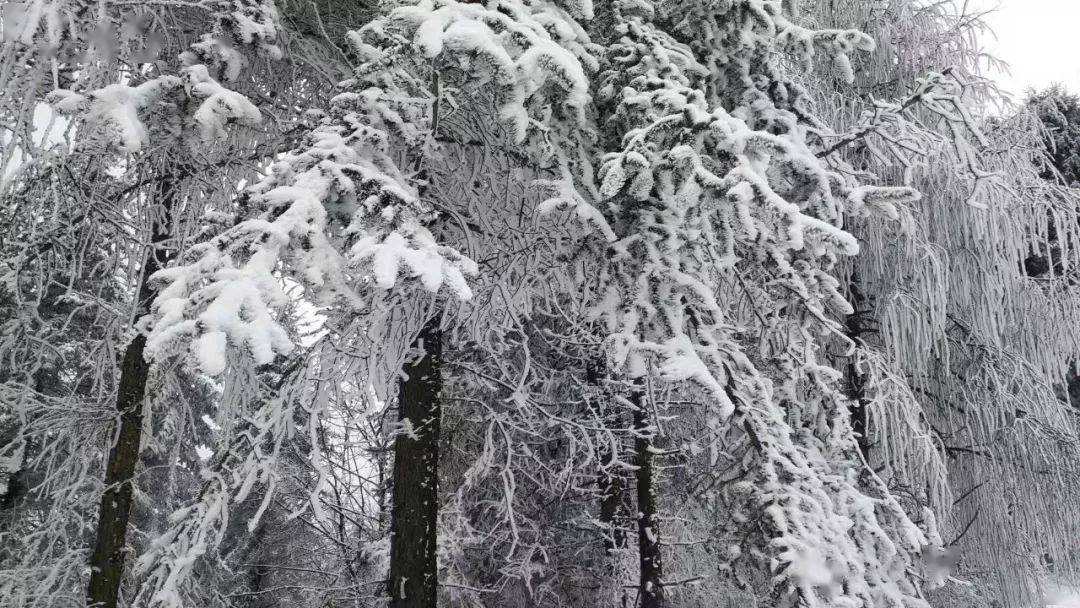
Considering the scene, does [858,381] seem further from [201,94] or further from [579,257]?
[201,94]

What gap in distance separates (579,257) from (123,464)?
12.7 ft

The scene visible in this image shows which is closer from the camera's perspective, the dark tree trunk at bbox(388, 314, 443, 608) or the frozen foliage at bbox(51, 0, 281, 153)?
the frozen foliage at bbox(51, 0, 281, 153)

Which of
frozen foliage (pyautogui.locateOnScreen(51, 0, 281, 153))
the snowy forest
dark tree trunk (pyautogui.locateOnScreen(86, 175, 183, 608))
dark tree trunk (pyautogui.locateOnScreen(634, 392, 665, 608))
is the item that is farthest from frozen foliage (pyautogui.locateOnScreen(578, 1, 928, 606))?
dark tree trunk (pyautogui.locateOnScreen(86, 175, 183, 608))

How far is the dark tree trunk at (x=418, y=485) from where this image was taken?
3.87 m

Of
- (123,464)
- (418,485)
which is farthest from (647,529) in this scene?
(123,464)

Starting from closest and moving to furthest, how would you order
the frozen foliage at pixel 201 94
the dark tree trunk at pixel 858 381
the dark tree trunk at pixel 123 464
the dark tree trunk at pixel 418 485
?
the frozen foliage at pixel 201 94
the dark tree trunk at pixel 418 485
the dark tree trunk at pixel 123 464
the dark tree trunk at pixel 858 381

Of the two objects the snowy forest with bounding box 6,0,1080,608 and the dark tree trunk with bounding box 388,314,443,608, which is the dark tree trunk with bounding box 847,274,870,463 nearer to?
the snowy forest with bounding box 6,0,1080,608

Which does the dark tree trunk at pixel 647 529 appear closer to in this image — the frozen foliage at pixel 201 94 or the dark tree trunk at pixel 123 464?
the frozen foliage at pixel 201 94

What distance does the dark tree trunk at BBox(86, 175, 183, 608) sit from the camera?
4.82m

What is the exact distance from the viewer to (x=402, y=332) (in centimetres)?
403

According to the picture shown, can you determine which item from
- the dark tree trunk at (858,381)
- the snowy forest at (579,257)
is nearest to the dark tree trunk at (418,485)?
the snowy forest at (579,257)

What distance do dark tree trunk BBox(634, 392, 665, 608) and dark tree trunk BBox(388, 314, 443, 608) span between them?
4.83ft

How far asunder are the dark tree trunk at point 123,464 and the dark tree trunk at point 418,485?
2.11 meters

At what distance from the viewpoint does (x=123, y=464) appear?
5.00 m
